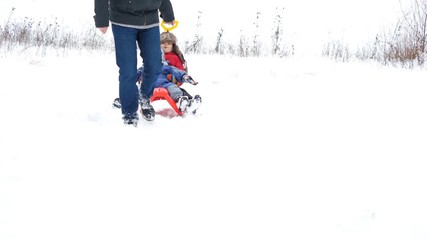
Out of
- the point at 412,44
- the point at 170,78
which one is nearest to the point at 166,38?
the point at 170,78

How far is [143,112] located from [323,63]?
12.9 ft

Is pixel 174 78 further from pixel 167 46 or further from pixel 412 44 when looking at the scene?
pixel 412 44

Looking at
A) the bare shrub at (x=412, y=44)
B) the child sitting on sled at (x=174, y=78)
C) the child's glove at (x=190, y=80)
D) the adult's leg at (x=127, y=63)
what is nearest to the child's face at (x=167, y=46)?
the child sitting on sled at (x=174, y=78)

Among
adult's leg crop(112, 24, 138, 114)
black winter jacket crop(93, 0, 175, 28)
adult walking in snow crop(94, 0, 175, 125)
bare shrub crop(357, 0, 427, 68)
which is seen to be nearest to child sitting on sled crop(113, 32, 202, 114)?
adult walking in snow crop(94, 0, 175, 125)

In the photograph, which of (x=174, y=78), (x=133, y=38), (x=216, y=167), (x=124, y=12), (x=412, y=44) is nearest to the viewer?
(x=216, y=167)

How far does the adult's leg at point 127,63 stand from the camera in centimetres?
319

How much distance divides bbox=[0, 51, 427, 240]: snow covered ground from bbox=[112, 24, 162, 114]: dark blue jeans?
24 cm

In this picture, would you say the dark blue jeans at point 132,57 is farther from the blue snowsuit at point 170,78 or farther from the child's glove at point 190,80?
the blue snowsuit at point 170,78

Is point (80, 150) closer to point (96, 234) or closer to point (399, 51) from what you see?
point (96, 234)

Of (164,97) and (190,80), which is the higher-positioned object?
(190,80)

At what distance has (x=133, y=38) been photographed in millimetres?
3238

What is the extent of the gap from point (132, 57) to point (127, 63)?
6cm

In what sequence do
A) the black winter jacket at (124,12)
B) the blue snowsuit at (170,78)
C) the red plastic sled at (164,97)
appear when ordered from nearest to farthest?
the black winter jacket at (124,12), the red plastic sled at (164,97), the blue snowsuit at (170,78)

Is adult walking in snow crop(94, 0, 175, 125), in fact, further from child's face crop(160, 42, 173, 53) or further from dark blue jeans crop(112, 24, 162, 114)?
child's face crop(160, 42, 173, 53)
